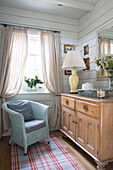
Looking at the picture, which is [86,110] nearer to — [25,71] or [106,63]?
[106,63]

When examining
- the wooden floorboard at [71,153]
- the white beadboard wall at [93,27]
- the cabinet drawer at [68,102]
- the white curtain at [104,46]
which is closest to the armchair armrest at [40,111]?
the cabinet drawer at [68,102]

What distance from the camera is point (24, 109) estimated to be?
2525mm

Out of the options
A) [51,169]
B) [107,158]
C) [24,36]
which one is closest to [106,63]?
[107,158]

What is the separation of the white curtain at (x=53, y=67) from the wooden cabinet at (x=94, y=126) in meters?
0.89

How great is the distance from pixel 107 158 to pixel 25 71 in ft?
7.45

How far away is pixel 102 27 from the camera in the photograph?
2428mm

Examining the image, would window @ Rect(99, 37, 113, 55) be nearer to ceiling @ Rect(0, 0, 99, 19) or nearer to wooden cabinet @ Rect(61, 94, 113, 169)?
ceiling @ Rect(0, 0, 99, 19)

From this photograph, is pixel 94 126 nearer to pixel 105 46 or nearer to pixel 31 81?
pixel 105 46

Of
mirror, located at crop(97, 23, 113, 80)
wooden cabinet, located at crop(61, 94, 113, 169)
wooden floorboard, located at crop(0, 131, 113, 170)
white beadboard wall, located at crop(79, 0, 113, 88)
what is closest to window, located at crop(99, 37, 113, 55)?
mirror, located at crop(97, 23, 113, 80)

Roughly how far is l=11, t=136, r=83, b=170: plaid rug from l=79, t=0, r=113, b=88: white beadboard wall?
1308 mm

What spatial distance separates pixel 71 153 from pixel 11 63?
1.99 m

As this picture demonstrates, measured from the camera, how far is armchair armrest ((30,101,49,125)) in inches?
92.7

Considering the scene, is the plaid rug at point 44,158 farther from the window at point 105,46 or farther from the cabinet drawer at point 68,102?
the window at point 105,46

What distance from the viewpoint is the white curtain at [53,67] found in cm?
298
